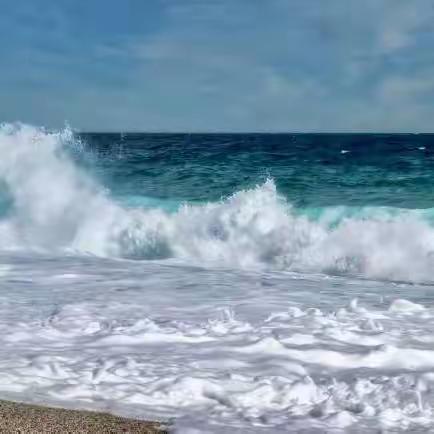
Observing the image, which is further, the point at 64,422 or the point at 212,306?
the point at 212,306

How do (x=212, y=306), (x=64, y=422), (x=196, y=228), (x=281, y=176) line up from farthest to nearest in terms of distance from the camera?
(x=281, y=176), (x=196, y=228), (x=212, y=306), (x=64, y=422)

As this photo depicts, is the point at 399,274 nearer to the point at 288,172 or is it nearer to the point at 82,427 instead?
the point at 82,427

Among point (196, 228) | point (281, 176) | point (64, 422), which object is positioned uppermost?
point (281, 176)

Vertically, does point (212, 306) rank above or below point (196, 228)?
below

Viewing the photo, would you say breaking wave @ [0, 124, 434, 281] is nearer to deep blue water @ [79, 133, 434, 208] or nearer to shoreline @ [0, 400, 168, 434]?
deep blue water @ [79, 133, 434, 208]

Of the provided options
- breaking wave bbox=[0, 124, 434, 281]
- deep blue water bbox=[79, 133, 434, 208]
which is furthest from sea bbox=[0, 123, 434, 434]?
deep blue water bbox=[79, 133, 434, 208]

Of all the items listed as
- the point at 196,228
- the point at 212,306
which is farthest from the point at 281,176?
the point at 212,306

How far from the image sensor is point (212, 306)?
20.1ft

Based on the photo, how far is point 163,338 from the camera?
5.00m

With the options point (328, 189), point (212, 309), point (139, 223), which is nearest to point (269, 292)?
point (212, 309)

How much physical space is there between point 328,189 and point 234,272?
443 inches

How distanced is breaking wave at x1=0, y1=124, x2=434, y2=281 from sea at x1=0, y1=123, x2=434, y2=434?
35 millimetres

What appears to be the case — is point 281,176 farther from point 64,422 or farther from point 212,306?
point 64,422

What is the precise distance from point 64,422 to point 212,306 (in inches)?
112
